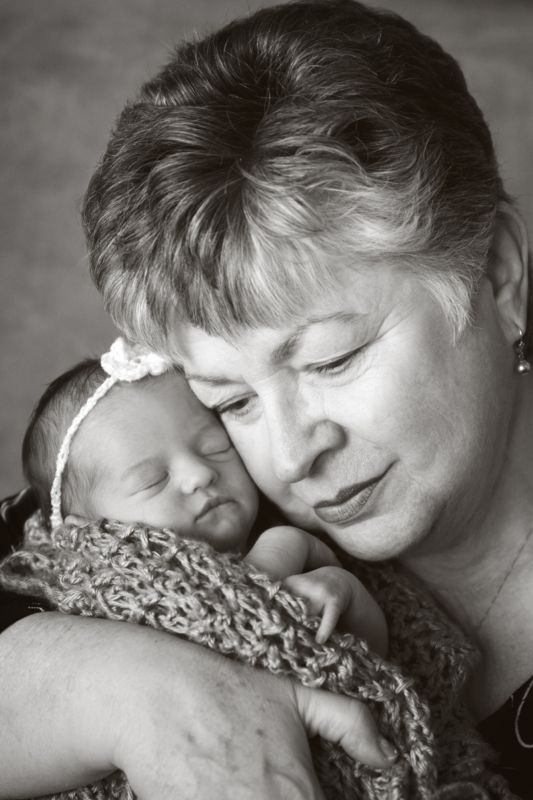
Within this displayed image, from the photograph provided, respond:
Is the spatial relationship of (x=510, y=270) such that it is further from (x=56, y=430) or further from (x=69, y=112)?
(x=69, y=112)

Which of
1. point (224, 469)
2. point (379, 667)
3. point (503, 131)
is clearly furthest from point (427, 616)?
point (503, 131)

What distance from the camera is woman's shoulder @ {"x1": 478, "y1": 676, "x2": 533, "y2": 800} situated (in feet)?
5.06

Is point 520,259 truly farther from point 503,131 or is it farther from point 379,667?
point 503,131

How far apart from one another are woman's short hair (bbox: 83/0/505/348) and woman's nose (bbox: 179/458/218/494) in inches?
9.7

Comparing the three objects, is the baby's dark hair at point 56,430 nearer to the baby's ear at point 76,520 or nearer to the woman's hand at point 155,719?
the baby's ear at point 76,520

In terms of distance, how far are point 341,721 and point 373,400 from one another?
449mm

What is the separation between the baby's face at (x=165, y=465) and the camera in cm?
156

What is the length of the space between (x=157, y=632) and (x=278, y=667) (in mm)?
174

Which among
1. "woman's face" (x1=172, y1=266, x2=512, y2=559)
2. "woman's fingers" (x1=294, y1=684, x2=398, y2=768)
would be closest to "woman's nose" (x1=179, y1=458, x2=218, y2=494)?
"woman's face" (x1=172, y1=266, x2=512, y2=559)

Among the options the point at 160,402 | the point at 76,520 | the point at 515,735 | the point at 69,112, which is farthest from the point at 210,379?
the point at 69,112

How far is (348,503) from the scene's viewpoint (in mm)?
1471

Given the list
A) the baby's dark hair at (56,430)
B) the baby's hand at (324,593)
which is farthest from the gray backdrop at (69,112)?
the baby's hand at (324,593)

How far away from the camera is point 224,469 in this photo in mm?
1639

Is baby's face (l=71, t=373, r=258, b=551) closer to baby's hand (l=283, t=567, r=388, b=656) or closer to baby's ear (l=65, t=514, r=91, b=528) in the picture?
baby's ear (l=65, t=514, r=91, b=528)
